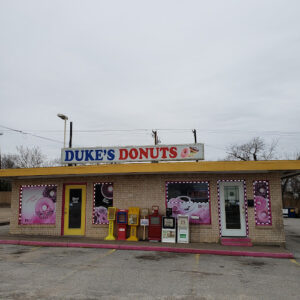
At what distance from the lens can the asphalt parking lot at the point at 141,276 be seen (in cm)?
604

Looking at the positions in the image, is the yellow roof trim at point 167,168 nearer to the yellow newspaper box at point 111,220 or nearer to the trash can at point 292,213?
the yellow newspaper box at point 111,220

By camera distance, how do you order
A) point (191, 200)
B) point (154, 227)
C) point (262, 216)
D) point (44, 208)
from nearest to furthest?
1. point (262, 216)
2. point (154, 227)
3. point (191, 200)
4. point (44, 208)

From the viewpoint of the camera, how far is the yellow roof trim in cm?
1150

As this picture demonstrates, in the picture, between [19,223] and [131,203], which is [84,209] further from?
[19,223]

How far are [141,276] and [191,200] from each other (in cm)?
587

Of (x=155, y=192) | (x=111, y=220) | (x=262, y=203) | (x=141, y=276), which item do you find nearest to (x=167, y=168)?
(x=155, y=192)

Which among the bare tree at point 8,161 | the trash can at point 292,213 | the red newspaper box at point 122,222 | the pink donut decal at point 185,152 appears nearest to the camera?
the red newspaper box at point 122,222

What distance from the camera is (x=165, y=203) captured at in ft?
42.5

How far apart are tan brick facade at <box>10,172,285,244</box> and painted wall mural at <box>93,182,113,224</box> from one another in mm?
194

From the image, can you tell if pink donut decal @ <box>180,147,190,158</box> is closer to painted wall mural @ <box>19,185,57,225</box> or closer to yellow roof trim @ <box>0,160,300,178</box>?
yellow roof trim @ <box>0,160,300,178</box>

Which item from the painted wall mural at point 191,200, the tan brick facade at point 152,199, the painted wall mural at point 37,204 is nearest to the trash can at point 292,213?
the tan brick facade at point 152,199

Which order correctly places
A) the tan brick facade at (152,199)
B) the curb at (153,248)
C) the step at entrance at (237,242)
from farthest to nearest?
the tan brick facade at (152,199) → the step at entrance at (237,242) → the curb at (153,248)

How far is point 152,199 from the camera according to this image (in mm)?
13070

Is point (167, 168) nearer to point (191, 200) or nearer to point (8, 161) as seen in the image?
point (191, 200)
